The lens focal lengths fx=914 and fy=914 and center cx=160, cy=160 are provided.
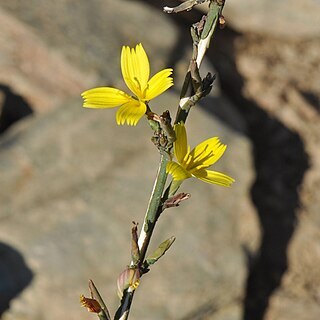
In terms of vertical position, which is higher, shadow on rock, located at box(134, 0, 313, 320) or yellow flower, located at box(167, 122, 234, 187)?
shadow on rock, located at box(134, 0, 313, 320)

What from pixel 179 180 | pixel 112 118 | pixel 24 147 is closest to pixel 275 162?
pixel 112 118

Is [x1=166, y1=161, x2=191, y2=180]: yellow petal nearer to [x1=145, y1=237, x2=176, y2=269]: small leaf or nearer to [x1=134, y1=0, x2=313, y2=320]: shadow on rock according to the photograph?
[x1=145, y1=237, x2=176, y2=269]: small leaf

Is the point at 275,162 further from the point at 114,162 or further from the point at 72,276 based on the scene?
the point at 72,276

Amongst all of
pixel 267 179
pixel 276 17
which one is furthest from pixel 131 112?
pixel 276 17

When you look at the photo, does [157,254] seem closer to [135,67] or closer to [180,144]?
[180,144]

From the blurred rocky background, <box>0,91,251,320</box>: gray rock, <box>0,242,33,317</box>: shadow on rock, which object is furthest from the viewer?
the blurred rocky background

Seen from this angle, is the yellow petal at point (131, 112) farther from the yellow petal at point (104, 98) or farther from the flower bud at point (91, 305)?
the flower bud at point (91, 305)

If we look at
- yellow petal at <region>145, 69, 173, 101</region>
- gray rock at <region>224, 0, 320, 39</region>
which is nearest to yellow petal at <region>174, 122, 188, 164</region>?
yellow petal at <region>145, 69, 173, 101</region>
